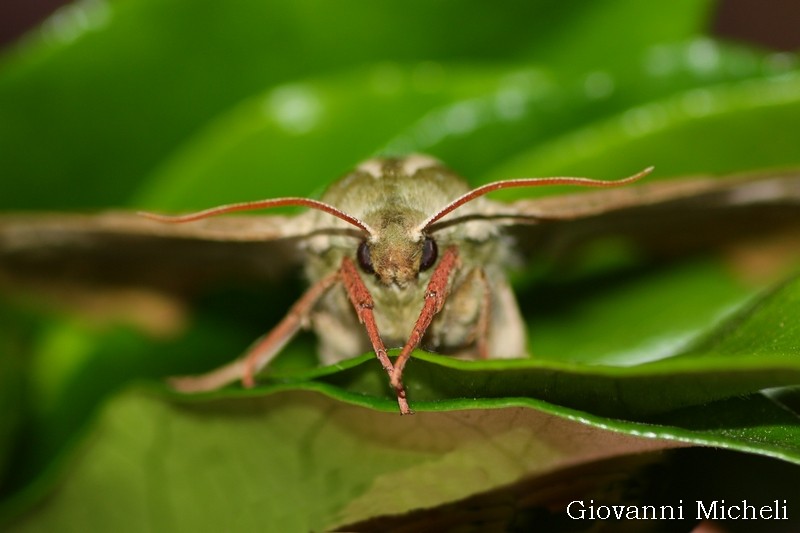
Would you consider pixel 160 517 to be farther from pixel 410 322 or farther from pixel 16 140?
pixel 16 140

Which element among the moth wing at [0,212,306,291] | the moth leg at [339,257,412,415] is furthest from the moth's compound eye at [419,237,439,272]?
the moth wing at [0,212,306,291]

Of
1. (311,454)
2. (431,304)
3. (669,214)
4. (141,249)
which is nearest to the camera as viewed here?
(311,454)

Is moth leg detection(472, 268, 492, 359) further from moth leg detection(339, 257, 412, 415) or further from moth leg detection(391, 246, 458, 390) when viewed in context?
moth leg detection(339, 257, 412, 415)

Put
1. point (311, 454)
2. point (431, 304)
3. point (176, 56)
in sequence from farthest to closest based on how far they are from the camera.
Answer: point (176, 56), point (431, 304), point (311, 454)

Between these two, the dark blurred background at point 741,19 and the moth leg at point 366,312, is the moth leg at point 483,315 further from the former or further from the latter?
the dark blurred background at point 741,19

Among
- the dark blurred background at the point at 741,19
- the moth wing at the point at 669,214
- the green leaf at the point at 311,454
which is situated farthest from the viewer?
the dark blurred background at the point at 741,19

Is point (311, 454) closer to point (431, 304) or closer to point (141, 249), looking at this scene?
point (431, 304)

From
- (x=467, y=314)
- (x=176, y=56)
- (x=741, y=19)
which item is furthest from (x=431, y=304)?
(x=741, y=19)

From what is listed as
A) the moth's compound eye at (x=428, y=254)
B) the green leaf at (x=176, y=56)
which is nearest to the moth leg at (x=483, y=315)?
the moth's compound eye at (x=428, y=254)
